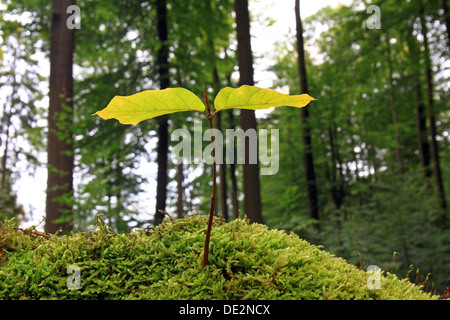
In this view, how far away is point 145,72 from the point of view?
23.7 feet

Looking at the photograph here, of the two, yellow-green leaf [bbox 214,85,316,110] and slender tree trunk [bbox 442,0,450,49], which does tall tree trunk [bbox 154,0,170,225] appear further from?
slender tree trunk [bbox 442,0,450,49]

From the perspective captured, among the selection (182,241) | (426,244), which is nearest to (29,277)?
(182,241)

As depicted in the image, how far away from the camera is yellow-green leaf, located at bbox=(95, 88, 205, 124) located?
110cm

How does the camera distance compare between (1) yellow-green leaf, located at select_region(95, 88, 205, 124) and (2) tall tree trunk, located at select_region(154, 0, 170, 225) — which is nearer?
(1) yellow-green leaf, located at select_region(95, 88, 205, 124)

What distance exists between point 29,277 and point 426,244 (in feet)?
27.5

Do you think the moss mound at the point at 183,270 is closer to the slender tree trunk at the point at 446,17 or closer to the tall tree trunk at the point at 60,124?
the tall tree trunk at the point at 60,124

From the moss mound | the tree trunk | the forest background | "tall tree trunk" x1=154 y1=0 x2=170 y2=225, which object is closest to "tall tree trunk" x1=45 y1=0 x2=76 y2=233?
the forest background

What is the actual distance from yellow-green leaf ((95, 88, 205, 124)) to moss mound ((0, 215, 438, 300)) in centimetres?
62

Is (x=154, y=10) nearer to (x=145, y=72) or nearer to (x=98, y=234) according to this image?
(x=145, y=72)

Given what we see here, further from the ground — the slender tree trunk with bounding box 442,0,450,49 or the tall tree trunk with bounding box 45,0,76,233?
the slender tree trunk with bounding box 442,0,450,49

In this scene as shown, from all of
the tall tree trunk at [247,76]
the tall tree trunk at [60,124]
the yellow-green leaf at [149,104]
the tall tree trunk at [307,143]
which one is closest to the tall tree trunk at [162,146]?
the tall tree trunk at [60,124]

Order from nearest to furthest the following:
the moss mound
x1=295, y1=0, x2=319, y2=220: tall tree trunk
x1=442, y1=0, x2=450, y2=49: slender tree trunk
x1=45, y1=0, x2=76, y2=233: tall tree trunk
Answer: the moss mound, x1=45, y1=0, x2=76, y2=233: tall tree trunk, x1=442, y1=0, x2=450, y2=49: slender tree trunk, x1=295, y1=0, x2=319, y2=220: tall tree trunk

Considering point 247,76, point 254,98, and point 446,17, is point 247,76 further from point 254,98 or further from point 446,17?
point 446,17
